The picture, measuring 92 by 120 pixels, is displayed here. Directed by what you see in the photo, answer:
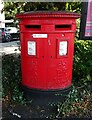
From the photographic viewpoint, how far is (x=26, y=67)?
14.2ft

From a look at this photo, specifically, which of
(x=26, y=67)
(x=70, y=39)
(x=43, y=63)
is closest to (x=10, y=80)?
(x=26, y=67)

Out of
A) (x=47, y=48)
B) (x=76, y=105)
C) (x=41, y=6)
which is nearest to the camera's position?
(x=47, y=48)

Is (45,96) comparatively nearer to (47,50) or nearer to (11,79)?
(47,50)

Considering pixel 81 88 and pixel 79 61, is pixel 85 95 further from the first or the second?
pixel 79 61

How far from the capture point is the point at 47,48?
13.3ft

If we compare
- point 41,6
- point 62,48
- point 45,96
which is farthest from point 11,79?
point 41,6

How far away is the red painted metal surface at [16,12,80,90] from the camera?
3.97 m

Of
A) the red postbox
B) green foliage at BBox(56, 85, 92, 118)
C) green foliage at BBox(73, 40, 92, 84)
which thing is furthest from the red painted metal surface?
green foliage at BBox(73, 40, 92, 84)

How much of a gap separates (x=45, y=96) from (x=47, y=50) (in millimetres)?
756

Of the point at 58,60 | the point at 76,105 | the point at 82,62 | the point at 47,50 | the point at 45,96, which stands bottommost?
the point at 76,105

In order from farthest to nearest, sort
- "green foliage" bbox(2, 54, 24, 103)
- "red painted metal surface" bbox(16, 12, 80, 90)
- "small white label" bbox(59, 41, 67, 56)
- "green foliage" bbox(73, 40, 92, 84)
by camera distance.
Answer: "green foliage" bbox(73, 40, 92, 84)
"green foliage" bbox(2, 54, 24, 103)
"small white label" bbox(59, 41, 67, 56)
"red painted metal surface" bbox(16, 12, 80, 90)

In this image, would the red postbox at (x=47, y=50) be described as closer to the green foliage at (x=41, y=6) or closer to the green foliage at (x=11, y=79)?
the green foliage at (x=11, y=79)

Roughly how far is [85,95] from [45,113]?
91cm

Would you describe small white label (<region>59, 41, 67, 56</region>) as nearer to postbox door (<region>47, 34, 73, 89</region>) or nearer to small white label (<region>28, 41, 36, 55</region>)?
postbox door (<region>47, 34, 73, 89</region>)
